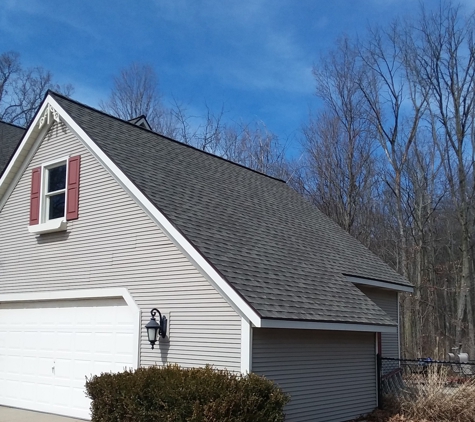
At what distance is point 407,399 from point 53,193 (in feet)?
27.7

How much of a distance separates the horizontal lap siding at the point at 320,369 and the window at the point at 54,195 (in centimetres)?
521

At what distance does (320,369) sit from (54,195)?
6.87 m

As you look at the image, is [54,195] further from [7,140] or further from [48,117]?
[7,140]

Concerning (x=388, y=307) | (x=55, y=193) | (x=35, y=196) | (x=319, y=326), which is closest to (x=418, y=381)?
(x=319, y=326)

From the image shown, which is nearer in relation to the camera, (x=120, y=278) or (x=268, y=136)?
(x=120, y=278)

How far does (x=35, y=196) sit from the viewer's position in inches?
503

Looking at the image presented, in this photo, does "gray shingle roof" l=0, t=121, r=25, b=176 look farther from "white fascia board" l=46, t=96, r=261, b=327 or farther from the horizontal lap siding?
the horizontal lap siding

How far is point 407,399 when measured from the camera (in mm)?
10961

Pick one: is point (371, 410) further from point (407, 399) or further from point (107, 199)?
point (107, 199)

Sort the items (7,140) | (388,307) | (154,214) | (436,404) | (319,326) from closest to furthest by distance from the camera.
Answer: (319,326), (154,214), (436,404), (388,307), (7,140)

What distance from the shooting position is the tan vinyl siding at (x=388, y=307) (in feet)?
49.6

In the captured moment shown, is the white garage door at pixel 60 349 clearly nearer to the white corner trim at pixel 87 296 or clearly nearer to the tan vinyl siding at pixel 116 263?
the white corner trim at pixel 87 296

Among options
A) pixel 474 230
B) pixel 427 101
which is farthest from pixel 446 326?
pixel 427 101

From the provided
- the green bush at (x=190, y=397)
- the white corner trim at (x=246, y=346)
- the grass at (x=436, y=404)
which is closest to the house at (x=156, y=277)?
the white corner trim at (x=246, y=346)
